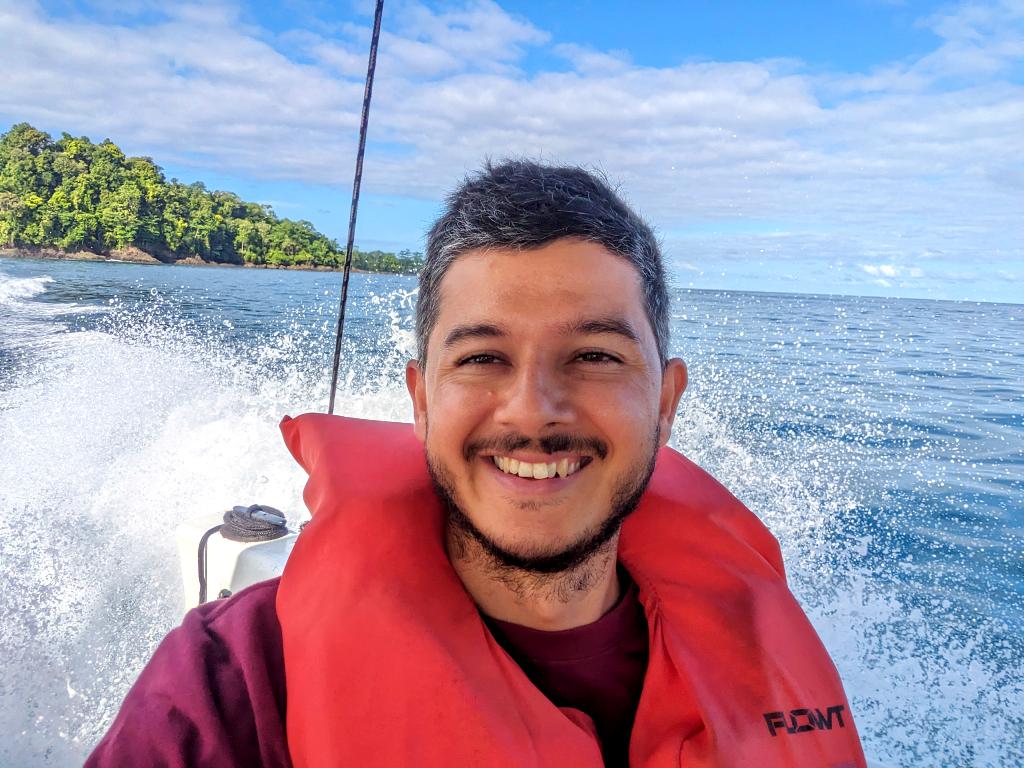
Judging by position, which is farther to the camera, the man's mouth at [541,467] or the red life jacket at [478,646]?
the man's mouth at [541,467]

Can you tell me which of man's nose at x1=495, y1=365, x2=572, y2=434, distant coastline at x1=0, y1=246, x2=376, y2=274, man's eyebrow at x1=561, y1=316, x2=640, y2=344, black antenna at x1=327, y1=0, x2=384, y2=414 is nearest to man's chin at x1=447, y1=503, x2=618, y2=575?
man's nose at x1=495, y1=365, x2=572, y2=434

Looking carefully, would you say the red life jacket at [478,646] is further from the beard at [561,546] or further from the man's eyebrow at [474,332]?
the man's eyebrow at [474,332]

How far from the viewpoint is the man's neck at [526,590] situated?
4.71 feet

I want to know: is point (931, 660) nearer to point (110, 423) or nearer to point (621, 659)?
point (621, 659)

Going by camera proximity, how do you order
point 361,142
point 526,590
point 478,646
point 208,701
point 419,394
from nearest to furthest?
point 208,701
point 478,646
point 526,590
point 419,394
point 361,142

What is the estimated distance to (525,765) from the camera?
114 cm

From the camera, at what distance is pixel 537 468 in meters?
1.33

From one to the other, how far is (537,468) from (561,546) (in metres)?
0.18

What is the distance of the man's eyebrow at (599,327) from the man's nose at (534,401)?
0.31 feet

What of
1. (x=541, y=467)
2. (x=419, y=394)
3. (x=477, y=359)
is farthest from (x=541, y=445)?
(x=419, y=394)

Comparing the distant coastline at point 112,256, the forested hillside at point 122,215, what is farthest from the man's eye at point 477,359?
the distant coastline at point 112,256

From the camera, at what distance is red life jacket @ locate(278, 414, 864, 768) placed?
116 cm

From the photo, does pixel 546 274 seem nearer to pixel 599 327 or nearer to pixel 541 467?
pixel 599 327

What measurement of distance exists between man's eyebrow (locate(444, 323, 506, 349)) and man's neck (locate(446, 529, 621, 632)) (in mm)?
435
